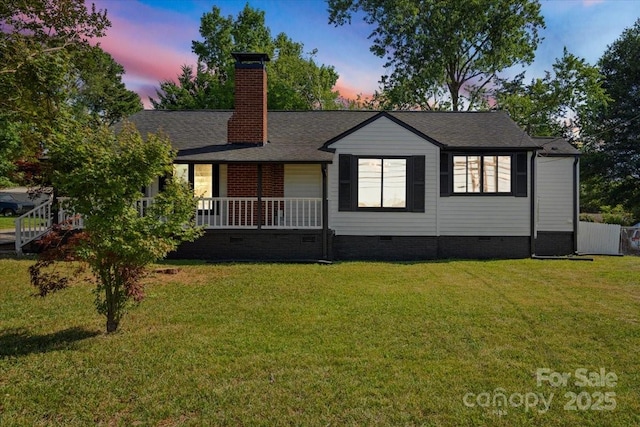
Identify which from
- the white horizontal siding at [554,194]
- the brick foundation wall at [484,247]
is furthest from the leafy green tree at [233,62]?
the brick foundation wall at [484,247]

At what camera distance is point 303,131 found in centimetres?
1460

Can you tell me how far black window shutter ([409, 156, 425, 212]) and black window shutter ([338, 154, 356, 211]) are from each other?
198 centimetres

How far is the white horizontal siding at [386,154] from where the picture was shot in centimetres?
1261

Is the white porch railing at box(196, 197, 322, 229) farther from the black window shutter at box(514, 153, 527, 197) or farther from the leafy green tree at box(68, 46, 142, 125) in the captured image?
the leafy green tree at box(68, 46, 142, 125)

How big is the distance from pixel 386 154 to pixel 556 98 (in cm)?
2115

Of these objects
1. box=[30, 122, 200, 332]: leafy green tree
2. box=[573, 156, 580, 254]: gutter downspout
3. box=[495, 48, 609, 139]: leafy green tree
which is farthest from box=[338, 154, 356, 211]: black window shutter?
box=[495, 48, 609, 139]: leafy green tree

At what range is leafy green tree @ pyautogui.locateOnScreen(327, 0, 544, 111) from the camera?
27.9 m

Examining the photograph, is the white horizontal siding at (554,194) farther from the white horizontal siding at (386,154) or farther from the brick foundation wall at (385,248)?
the brick foundation wall at (385,248)

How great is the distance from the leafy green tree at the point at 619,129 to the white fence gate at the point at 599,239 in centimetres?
1797

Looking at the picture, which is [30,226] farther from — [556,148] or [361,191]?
[556,148]

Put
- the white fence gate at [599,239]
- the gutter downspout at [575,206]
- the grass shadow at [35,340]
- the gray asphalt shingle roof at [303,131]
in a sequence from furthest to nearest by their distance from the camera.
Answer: the white fence gate at [599,239] → the gutter downspout at [575,206] → the gray asphalt shingle roof at [303,131] → the grass shadow at [35,340]

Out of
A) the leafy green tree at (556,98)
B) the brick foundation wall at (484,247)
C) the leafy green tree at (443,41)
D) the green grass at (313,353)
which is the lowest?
the green grass at (313,353)

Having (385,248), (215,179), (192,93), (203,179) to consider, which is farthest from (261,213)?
(192,93)

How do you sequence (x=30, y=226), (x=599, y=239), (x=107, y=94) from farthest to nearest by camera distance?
(x=107, y=94) < (x=599, y=239) < (x=30, y=226)
